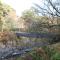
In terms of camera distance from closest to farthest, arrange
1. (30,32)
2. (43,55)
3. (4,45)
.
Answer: (43,55) → (30,32) → (4,45)

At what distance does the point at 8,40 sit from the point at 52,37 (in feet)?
20.9

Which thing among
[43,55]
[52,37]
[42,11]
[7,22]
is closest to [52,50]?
[43,55]

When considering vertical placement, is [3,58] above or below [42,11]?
below

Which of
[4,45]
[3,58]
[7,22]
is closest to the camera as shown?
[3,58]

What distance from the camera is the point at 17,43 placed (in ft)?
54.4

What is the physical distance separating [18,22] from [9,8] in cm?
180

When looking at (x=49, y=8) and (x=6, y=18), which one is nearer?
(x=49, y=8)

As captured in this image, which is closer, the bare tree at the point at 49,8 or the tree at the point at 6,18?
the bare tree at the point at 49,8

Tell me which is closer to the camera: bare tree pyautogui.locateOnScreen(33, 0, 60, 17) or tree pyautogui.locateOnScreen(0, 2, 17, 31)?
bare tree pyautogui.locateOnScreen(33, 0, 60, 17)

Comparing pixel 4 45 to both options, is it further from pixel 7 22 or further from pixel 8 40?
pixel 7 22

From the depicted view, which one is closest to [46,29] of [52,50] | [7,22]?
[52,50]

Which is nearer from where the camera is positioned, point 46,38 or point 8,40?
point 46,38

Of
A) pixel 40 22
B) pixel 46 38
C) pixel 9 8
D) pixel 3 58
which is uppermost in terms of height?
pixel 9 8

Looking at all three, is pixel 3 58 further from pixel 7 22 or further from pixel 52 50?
pixel 7 22
